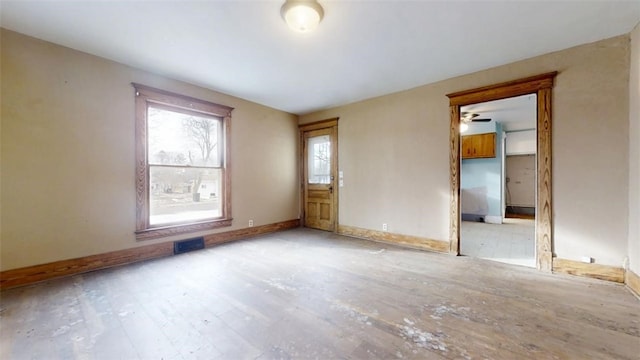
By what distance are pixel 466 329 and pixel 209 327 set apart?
1.94 m

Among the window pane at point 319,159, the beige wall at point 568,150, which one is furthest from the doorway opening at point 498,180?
the window pane at point 319,159

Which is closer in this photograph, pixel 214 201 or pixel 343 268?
pixel 343 268

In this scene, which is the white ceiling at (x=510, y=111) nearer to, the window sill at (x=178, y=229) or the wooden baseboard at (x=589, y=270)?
the wooden baseboard at (x=589, y=270)

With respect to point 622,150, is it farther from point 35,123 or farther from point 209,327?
point 35,123

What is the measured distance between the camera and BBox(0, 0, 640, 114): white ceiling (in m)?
2.20

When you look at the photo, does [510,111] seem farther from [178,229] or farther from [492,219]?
[178,229]

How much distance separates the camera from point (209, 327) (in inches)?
73.1

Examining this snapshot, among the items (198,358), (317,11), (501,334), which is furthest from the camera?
(317,11)

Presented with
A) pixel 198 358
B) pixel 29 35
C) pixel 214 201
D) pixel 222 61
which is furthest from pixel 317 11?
pixel 214 201

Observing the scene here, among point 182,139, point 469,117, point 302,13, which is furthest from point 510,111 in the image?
point 182,139

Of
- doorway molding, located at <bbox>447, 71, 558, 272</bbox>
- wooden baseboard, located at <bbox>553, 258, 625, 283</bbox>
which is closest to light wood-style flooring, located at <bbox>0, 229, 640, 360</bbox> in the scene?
wooden baseboard, located at <bbox>553, 258, 625, 283</bbox>

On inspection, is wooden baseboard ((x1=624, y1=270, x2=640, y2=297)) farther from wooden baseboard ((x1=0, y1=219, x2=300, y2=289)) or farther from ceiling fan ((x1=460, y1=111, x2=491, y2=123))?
wooden baseboard ((x1=0, y1=219, x2=300, y2=289))

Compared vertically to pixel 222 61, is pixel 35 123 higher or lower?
lower

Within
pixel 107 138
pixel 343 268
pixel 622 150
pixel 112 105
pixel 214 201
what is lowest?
pixel 343 268
